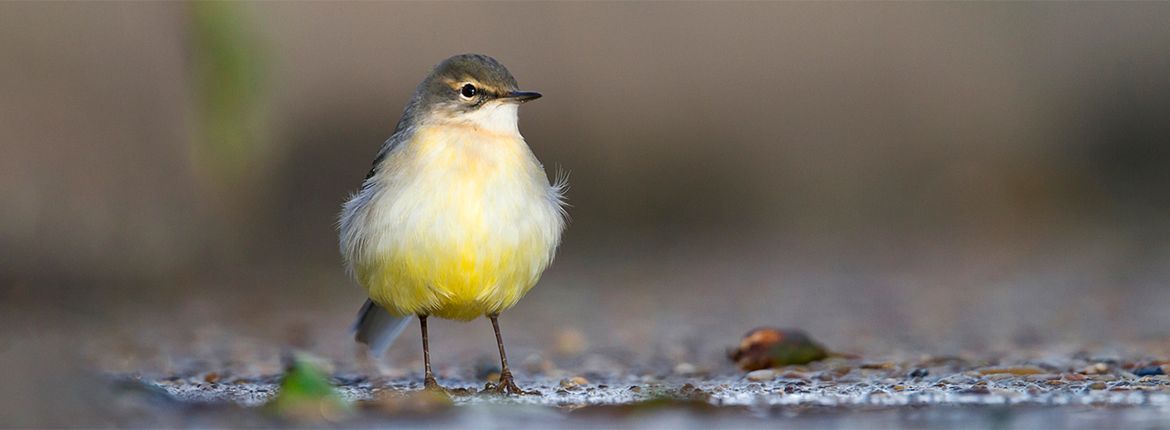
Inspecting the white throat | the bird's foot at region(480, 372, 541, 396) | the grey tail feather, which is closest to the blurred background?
the grey tail feather

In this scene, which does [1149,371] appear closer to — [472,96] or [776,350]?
[776,350]

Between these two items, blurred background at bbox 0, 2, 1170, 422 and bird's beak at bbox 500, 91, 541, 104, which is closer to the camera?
bird's beak at bbox 500, 91, 541, 104

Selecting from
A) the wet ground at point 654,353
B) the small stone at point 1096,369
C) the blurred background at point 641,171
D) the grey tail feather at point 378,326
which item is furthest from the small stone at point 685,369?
the small stone at point 1096,369

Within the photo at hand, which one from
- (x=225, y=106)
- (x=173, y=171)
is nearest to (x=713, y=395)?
(x=225, y=106)

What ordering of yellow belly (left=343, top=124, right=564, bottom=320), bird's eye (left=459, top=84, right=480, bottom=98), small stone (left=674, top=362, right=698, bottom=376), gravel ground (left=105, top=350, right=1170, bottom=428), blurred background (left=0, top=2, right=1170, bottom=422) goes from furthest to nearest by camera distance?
blurred background (left=0, top=2, right=1170, bottom=422) < small stone (left=674, top=362, right=698, bottom=376) < bird's eye (left=459, top=84, right=480, bottom=98) < yellow belly (left=343, top=124, right=564, bottom=320) < gravel ground (left=105, top=350, right=1170, bottom=428)

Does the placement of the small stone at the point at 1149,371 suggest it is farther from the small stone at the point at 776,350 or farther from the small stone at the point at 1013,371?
the small stone at the point at 776,350

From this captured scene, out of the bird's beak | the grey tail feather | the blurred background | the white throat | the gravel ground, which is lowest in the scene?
the gravel ground

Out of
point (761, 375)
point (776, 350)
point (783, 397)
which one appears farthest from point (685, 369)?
point (783, 397)

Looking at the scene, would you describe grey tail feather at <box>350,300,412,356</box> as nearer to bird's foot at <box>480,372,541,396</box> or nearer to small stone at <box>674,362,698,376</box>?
bird's foot at <box>480,372,541,396</box>
